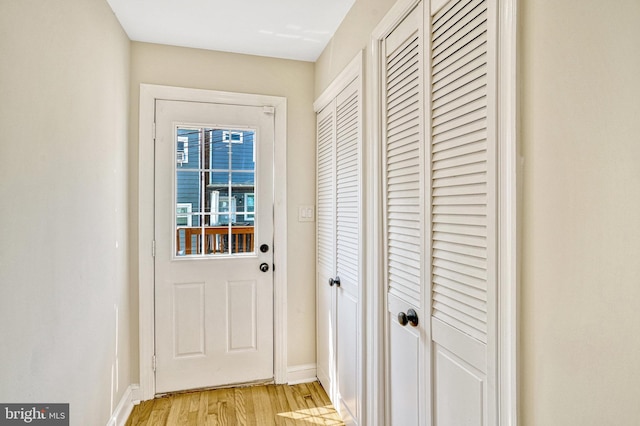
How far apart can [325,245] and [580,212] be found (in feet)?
6.11

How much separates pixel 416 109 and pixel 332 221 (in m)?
1.11

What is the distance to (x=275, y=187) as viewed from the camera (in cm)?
264

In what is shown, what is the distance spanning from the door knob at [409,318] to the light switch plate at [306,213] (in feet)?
4.55

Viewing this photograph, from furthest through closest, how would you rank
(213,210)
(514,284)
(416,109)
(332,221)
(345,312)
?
(213,210)
(332,221)
(345,312)
(416,109)
(514,284)

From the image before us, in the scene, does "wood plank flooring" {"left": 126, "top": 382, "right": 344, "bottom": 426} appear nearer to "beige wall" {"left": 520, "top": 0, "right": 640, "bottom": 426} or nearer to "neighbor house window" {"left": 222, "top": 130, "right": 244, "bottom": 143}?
"beige wall" {"left": 520, "top": 0, "right": 640, "bottom": 426}

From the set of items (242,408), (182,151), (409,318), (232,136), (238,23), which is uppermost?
(238,23)

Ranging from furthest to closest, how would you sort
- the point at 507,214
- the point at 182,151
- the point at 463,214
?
the point at 182,151 < the point at 463,214 < the point at 507,214

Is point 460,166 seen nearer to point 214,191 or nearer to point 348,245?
point 348,245

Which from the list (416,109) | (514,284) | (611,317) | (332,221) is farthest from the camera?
(332,221)

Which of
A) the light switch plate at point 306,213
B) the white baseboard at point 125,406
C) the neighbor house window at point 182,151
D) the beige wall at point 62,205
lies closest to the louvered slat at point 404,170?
the light switch plate at point 306,213

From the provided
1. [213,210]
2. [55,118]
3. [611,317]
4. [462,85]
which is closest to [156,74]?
[213,210]

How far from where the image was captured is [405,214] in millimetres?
1455

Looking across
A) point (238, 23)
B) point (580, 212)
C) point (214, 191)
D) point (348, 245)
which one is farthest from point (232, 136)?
point (580, 212)

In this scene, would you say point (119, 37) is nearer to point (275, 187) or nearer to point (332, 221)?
point (275, 187)
